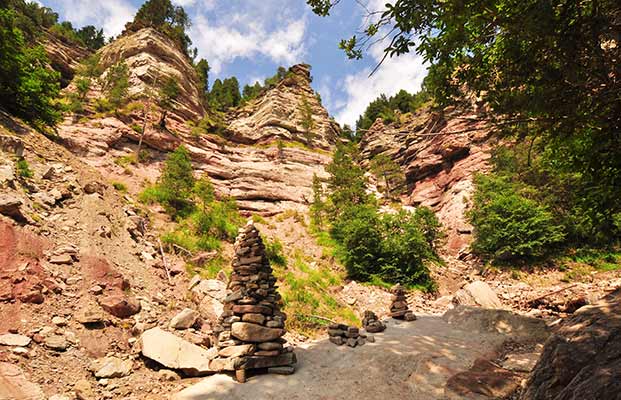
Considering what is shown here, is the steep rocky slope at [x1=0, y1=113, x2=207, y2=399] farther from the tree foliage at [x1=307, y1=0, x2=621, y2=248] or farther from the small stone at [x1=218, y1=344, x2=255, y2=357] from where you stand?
the tree foliage at [x1=307, y1=0, x2=621, y2=248]

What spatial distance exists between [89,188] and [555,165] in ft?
56.1

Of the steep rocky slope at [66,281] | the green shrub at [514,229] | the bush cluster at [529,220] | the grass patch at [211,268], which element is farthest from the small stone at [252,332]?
the green shrub at [514,229]

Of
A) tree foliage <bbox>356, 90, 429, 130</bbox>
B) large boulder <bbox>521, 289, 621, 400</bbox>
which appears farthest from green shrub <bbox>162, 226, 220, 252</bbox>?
tree foliage <bbox>356, 90, 429, 130</bbox>

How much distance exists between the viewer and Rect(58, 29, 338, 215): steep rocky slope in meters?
24.2

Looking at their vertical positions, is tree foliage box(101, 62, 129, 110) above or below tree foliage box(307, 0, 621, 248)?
above

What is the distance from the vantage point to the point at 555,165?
6.91 metres

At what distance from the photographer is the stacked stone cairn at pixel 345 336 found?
8477 mm

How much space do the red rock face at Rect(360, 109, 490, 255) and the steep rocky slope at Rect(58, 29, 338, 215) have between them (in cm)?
1153

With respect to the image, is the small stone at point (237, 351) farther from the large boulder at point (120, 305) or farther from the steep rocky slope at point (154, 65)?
→ the steep rocky slope at point (154, 65)

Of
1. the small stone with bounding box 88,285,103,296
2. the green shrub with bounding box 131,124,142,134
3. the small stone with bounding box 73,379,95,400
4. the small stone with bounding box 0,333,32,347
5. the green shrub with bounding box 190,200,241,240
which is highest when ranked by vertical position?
the green shrub with bounding box 131,124,142,134

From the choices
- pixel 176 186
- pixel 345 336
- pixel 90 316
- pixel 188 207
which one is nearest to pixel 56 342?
pixel 90 316

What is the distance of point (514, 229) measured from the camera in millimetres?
17578

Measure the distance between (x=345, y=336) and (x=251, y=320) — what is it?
346 cm

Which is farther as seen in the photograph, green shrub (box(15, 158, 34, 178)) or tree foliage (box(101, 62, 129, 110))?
tree foliage (box(101, 62, 129, 110))
